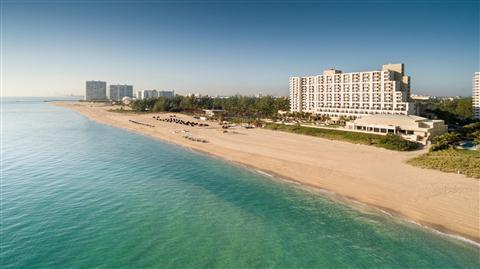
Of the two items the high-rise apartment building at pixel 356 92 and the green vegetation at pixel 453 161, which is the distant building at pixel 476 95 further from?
the green vegetation at pixel 453 161

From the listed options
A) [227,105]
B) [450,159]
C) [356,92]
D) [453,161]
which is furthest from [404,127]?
[227,105]

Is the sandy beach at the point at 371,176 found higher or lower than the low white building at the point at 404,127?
lower

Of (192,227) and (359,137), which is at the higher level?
(359,137)

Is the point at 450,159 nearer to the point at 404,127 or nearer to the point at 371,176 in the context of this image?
the point at 371,176

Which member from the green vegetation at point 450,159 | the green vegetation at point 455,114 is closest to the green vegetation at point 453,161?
the green vegetation at point 450,159

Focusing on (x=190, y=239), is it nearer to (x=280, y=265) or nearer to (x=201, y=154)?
(x=280, y=265)

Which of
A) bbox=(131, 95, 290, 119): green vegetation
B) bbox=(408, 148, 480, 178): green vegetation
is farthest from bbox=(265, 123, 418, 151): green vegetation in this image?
bbox=(131, 95, 290, 119): green vegetation

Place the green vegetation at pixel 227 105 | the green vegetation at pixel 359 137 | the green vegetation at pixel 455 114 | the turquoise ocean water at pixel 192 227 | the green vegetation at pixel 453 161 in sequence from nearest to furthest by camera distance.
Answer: the turquoise ocean water at pixel 192 227 < the green vegetation at pixel 453 161 < the green vegetation at pixel 359 137 < the green vegetation at pixel 455 114 < the green vegetation at pixel 227 105
